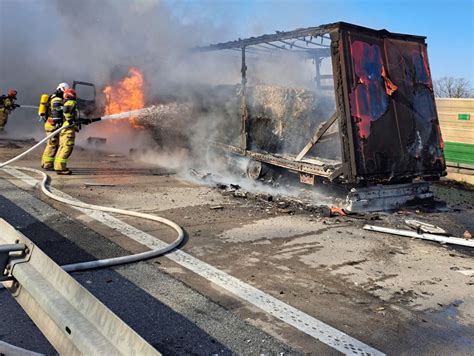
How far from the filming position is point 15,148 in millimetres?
12734

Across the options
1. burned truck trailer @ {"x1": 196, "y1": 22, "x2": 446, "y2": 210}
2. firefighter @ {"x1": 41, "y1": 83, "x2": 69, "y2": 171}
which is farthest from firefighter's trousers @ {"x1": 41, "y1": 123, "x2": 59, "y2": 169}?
burned truck trailer @ {"x1": 196, "y1": 22, "x2": 446, "y2": 210}

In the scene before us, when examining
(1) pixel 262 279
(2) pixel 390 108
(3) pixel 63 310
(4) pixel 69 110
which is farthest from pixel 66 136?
(3) pixel 63 310

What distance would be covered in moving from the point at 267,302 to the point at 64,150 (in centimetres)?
670

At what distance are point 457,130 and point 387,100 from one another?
5.73m

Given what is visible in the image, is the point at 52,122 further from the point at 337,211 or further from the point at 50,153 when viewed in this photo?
the point at 337,211

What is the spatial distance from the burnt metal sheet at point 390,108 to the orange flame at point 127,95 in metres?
6.44

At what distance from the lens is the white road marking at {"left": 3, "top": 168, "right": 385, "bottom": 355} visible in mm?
2900

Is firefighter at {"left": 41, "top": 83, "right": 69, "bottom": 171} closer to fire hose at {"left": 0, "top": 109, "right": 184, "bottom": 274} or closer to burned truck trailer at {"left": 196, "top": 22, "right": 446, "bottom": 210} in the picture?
fire hose at {"left": 0, "top": 109, "right": 184, "bottom": 274}

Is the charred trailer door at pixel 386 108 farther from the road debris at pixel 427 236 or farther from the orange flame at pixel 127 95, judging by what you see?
the orange flame at pixel 127 95

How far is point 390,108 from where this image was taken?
22.7 ft

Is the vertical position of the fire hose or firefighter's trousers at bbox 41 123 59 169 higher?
firefighter's trousers at bbox 41 123 59 169

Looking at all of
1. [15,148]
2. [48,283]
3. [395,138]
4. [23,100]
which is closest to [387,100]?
[395,138]

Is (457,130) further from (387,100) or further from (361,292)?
(361,292)

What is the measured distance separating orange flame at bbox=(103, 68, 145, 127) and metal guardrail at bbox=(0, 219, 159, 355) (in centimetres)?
956
